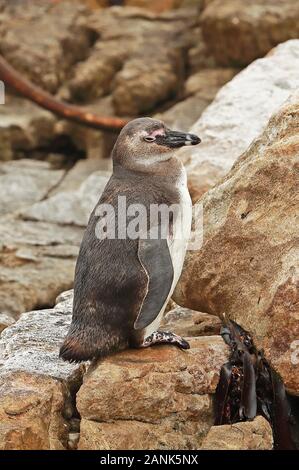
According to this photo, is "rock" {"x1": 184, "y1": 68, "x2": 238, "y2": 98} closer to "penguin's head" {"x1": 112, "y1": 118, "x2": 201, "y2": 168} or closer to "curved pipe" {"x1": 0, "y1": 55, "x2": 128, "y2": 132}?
"curved pipe" {"x1": 0, "y1": 55, "x2": 128, "y2": 132}

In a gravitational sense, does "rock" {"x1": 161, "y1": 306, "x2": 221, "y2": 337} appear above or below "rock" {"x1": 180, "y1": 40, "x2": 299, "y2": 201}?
below

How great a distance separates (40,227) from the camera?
24.4ft

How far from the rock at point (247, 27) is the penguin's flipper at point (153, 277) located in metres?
6.11

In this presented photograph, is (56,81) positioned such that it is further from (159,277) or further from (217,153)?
(159,277)

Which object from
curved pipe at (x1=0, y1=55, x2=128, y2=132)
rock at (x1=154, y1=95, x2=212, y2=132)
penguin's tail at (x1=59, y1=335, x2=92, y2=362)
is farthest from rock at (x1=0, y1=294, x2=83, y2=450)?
curved pipe at (x1=0, y1=55, x2=128, y2=132)

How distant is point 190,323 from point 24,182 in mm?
4949

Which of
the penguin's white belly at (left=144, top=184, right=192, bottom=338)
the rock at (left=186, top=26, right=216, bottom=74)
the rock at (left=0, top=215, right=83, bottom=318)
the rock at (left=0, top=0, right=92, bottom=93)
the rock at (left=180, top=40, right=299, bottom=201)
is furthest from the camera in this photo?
the rock at (left=0, top=0, right=92, bottom=93)

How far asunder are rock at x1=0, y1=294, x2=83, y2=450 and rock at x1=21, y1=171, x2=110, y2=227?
11.4ft

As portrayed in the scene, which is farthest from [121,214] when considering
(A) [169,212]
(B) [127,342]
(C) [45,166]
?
(C) [45,166]

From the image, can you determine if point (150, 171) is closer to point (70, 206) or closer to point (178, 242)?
point (178, 242)

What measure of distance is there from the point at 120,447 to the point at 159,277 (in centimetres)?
68

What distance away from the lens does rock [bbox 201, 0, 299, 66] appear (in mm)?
9117

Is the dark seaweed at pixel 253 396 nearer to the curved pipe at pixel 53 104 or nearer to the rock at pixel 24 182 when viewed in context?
the rock at pixel 24 182


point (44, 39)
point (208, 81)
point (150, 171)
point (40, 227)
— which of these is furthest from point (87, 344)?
point (44, 39)
